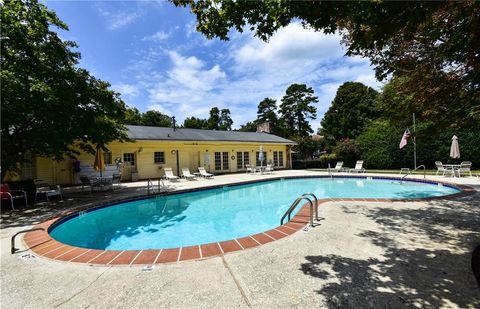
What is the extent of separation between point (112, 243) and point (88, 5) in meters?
8.23

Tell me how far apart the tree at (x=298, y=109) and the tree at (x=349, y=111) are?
844cm

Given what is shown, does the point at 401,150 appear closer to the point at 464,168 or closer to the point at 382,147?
the point at 382,147

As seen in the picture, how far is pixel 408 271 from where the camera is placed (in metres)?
2.97

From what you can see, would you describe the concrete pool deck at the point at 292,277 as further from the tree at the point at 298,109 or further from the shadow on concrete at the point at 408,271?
the tree at the point at 298,109

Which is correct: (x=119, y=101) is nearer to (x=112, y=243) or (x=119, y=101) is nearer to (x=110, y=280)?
(x=112, y=243)

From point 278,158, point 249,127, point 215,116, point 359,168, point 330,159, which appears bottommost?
point 359,168

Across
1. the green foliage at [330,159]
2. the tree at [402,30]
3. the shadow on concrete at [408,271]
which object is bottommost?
the shadow on concrete at [408,271]

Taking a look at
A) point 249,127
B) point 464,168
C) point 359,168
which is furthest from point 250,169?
point 249,127

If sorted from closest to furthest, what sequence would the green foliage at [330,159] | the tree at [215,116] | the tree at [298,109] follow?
the green foliage at [330,159] → the tree at [298,109] → the tree at [215,116]

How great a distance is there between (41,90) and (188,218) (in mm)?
6064

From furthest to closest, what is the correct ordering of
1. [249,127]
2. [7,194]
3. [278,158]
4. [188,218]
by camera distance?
[249,127]
[278,158]
[7,194]
[188,218]

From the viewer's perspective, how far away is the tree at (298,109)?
131 ft

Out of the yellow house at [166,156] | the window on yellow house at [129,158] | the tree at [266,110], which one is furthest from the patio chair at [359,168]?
the tree at [266,110]

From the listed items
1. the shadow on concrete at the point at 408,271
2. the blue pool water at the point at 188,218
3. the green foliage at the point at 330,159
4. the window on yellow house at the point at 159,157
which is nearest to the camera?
the shadow on concrete at the point at 408,271
